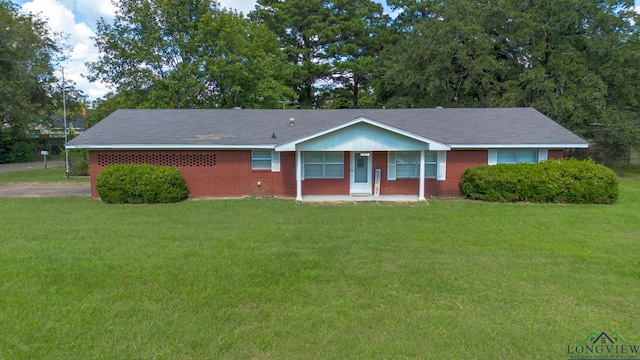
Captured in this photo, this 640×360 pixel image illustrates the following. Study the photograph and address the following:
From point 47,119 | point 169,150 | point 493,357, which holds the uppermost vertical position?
point 47,119

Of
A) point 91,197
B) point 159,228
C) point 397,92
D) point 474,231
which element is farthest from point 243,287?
point 397,92

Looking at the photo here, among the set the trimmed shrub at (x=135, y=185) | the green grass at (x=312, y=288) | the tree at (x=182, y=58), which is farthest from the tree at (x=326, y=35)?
the green grass at (x=312, y=288)

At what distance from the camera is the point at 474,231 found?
8961 millimetres

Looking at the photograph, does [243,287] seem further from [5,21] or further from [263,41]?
[5,21]

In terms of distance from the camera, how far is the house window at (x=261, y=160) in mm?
14586

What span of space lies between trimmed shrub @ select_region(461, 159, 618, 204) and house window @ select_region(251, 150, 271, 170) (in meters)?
7.88

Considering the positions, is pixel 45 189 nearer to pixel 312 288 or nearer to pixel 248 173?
pixel 248 173

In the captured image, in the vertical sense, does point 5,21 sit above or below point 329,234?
above

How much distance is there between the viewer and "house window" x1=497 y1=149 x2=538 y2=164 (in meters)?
14.8

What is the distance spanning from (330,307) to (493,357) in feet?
6.26

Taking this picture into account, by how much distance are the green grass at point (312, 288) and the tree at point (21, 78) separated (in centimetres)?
2808

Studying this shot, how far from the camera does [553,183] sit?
13.0 m

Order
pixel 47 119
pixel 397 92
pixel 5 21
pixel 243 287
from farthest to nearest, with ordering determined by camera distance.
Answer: pixel 47 119
pixel 5 21
pixel 397 92
pixel 243 287

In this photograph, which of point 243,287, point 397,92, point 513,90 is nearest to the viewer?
point 243,287
